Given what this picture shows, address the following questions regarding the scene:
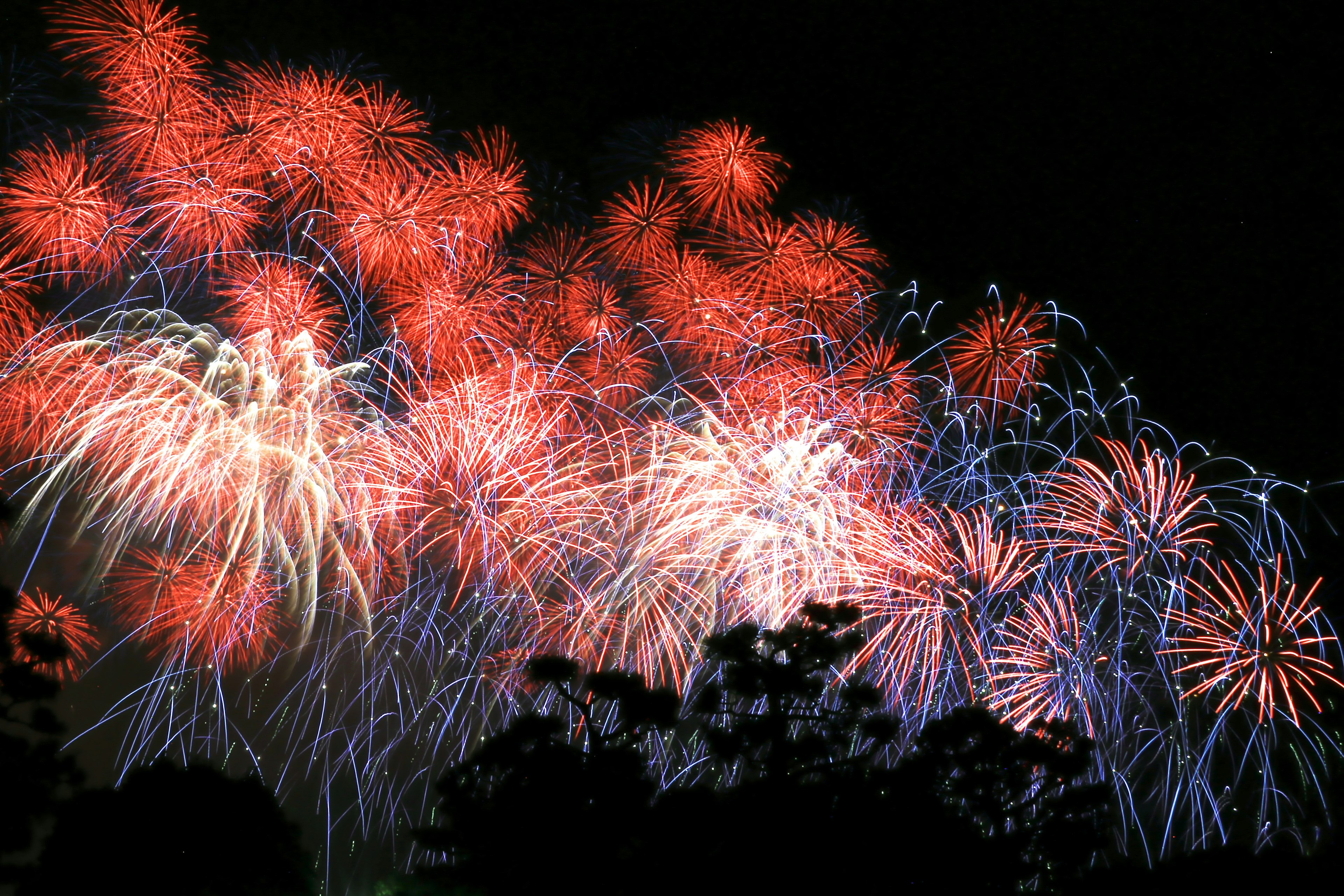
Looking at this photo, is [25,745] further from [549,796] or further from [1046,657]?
[1046,657]

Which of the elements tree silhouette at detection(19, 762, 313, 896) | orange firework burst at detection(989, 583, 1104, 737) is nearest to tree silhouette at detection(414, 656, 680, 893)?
tree silhouette at detection(19, 762, 313, 896)

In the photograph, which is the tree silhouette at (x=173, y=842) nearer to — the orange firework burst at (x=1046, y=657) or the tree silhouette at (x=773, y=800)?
the tree silhouette at (x=773, y=800)

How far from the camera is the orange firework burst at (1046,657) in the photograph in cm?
2253

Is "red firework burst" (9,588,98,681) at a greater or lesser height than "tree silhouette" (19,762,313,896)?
greater

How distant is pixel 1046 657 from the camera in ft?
74.4

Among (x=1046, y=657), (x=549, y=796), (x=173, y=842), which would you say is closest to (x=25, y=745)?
(x=173, y=842)

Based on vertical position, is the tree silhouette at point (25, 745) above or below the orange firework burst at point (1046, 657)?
below

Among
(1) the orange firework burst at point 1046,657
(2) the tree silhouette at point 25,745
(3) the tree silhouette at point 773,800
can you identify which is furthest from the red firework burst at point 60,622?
(1) the orange firework burst at point 1046,657

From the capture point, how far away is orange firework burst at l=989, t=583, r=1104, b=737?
2253cm

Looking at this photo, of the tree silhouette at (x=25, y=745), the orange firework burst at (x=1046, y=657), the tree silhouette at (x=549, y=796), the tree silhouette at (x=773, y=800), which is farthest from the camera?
the orange firework burst at (x=1046, y=657)

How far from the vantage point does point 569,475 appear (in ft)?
75.1

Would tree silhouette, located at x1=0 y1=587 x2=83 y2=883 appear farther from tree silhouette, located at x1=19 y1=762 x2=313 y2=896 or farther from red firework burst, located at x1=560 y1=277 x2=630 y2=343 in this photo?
red firework burst, located at x1=560 y1=277 x2=630 y2=343

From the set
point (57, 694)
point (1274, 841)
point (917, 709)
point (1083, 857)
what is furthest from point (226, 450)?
point (1274, 841)

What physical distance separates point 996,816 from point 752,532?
760cm
